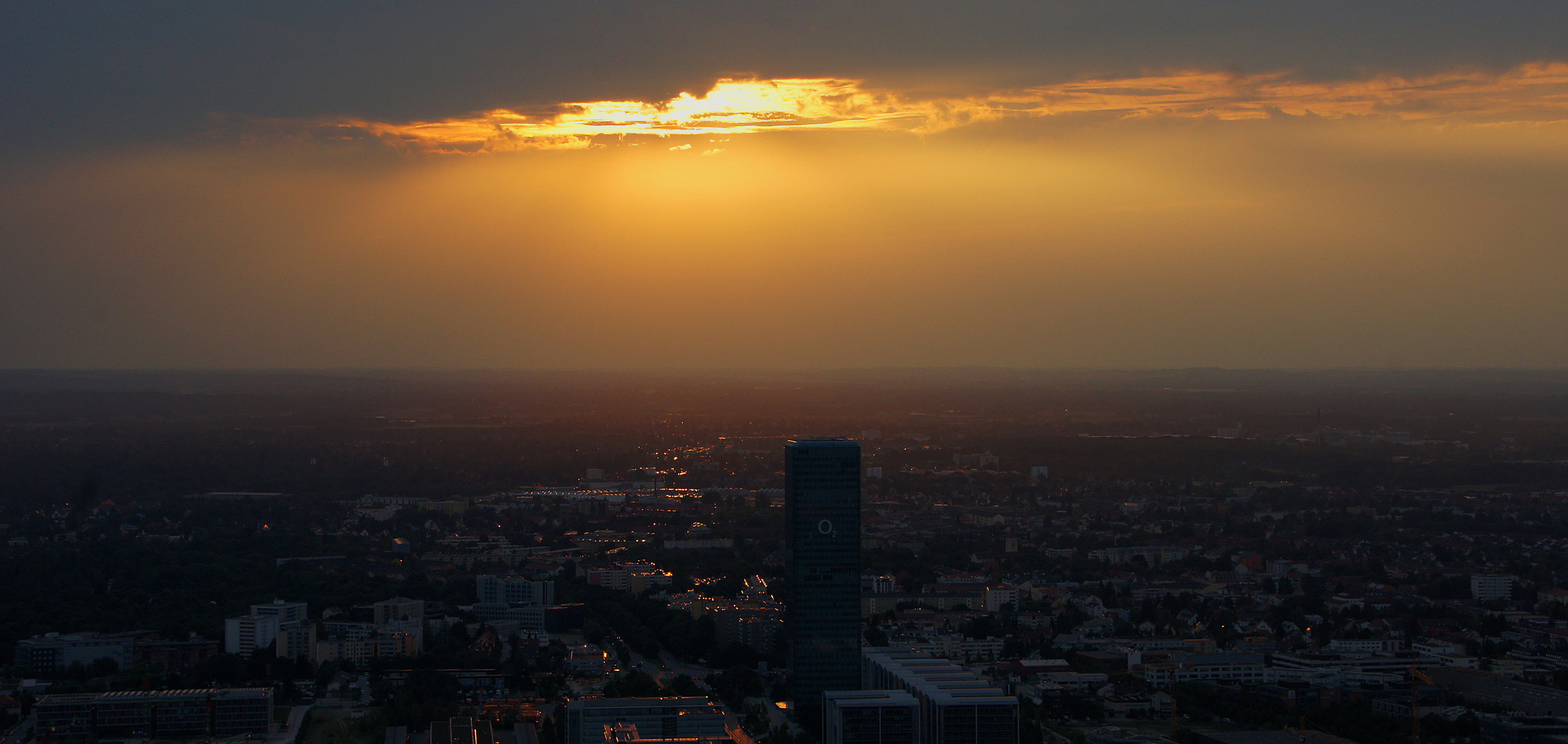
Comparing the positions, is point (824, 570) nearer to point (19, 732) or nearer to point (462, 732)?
point (462, 732)

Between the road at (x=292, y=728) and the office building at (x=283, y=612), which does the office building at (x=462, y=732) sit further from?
the office building at (x=283, y=612)

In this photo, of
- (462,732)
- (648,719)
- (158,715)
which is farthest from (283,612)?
(648,719)

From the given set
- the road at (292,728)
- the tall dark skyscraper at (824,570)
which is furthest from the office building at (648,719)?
the road at (292,728)

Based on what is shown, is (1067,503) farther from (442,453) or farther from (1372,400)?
(1372,400)

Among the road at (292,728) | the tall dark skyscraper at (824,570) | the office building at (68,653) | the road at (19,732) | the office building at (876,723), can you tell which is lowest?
the road at (292,728)

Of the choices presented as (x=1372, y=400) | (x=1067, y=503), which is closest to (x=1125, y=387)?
(x=1372, y=400)

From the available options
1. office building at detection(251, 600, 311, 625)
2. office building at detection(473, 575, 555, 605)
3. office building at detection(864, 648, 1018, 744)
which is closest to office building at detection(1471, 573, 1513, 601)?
office building at detection(473, 575, 555, 605)
